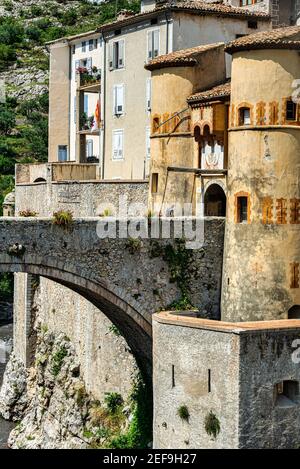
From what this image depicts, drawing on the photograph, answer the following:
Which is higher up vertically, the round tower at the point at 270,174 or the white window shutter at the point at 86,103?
the white window shutter at the point at 86,103

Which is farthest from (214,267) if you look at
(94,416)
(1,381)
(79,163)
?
(1,381)

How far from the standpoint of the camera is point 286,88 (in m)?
35.8

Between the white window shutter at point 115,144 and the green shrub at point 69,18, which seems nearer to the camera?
the white window shutter at point 115,144

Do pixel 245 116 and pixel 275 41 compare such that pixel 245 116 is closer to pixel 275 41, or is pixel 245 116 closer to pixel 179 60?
pixel 275 41

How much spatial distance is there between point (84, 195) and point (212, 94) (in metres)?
10.0

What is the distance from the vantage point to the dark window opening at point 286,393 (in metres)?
33.2

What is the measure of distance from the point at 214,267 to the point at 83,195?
37.4 ft

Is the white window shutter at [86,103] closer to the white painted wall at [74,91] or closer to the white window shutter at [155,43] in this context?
the white painted wall at [74,91]

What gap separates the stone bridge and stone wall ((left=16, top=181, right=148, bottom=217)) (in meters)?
7.19

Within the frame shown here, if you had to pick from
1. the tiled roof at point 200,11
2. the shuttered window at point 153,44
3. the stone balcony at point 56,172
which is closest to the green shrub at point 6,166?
the stone balcony at point 56,172

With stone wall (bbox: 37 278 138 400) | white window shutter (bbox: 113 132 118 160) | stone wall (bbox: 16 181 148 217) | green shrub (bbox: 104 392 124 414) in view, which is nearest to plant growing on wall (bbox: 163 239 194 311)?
stone wall (bbox: 37 278 138 400)

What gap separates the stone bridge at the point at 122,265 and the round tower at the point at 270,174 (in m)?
1.75

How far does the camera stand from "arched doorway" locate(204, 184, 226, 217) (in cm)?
4028

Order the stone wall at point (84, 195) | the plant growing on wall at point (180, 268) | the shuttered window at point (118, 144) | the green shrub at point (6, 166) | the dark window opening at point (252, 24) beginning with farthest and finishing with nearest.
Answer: the green shrub at point (6, 166)
the shuttered window at point (118, 144)
the dark window opening at point (252, 24)
the stone wall at point (84, 195)
the plant growing on wall at point (180, 268)
